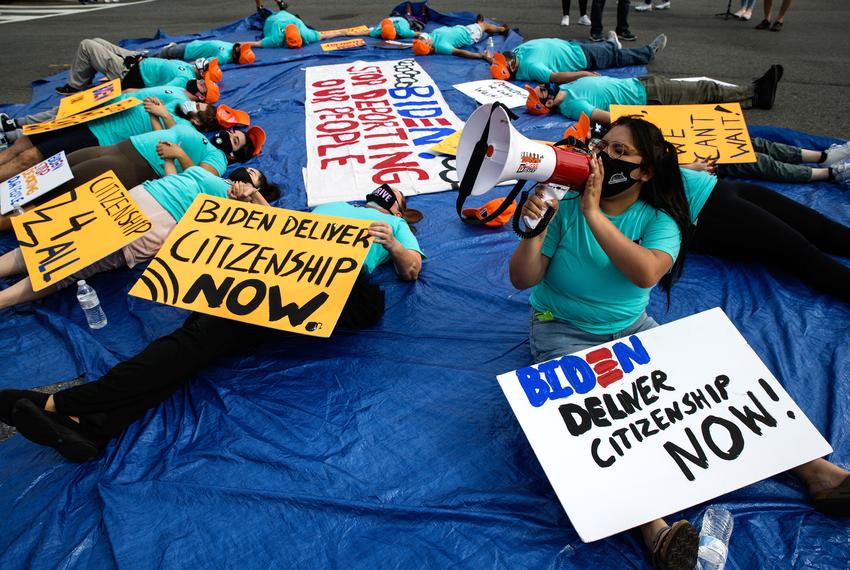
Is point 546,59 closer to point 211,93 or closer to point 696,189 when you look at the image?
point 211,93

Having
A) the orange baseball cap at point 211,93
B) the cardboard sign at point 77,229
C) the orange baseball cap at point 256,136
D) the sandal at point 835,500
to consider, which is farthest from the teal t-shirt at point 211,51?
the sandal at point 835,500

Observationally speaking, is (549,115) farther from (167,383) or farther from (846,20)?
(846,20)

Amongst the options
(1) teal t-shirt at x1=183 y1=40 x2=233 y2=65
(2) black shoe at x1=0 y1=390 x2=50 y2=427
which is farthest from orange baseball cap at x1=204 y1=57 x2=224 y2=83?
(2) black shoe at x1=0 y1=390 x2=50 y2=427

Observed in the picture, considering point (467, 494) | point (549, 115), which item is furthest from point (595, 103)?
point (467, 494)

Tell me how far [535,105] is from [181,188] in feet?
9.81

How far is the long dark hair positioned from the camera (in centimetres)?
166

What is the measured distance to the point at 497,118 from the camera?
4.96 feet

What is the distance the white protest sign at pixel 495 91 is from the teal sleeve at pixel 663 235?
342cm

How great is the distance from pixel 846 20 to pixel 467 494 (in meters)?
9.94

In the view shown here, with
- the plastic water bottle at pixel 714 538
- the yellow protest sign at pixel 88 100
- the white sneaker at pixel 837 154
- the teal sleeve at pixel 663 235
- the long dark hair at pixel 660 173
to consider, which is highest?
the long dark hair at pixel 660 173

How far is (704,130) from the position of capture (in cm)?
365

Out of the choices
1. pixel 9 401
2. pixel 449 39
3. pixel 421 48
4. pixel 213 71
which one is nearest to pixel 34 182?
pixel 9 401

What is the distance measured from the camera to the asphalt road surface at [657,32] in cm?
520

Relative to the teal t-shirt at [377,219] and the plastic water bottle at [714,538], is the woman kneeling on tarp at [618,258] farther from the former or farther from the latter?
the teal t-shirt at [377,219]
